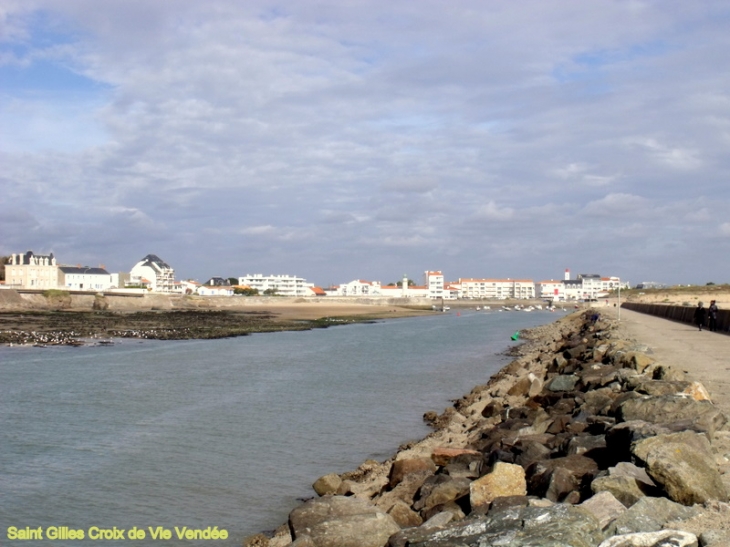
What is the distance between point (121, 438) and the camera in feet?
44.3

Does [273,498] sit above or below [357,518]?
below

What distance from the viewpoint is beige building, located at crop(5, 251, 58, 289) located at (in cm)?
10994

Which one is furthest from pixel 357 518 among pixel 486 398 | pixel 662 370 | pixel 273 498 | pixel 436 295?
pixel 436 295

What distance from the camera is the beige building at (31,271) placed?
110m

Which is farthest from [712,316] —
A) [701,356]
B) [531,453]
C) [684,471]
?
[684,471]

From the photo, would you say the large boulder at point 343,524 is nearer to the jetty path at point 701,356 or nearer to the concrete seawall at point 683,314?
the jetty path at point 701,356

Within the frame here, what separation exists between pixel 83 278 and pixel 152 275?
20.5 m

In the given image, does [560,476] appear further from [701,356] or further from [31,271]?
[31,271]

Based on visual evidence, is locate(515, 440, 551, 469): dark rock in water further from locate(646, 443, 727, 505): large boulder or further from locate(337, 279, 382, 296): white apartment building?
locate(337, 279, 382, 296): white apartment building

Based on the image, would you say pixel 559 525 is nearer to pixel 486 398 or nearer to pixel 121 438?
pixel 121 438

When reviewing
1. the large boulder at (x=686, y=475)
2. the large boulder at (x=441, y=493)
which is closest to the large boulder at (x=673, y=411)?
the large boulder at (x=686, y=475)

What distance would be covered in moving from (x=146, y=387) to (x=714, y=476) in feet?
58.7

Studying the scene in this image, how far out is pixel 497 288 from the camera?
192 meters

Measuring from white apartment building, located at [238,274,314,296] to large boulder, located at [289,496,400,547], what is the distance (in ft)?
495
